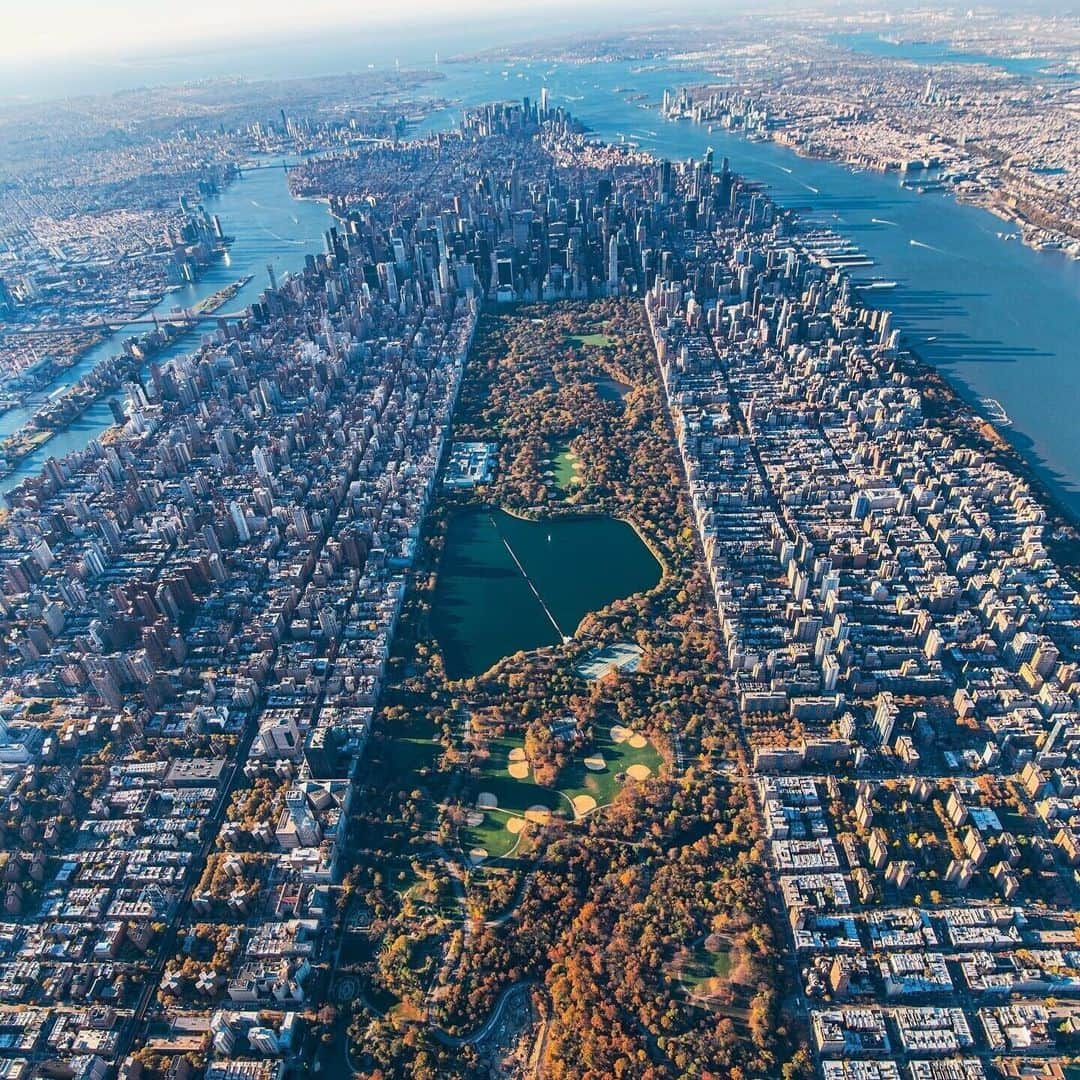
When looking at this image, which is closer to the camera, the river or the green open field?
the green open field

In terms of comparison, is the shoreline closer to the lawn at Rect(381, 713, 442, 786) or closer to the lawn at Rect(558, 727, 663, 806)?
the lawn at Rect(558, 727, 663, 806)

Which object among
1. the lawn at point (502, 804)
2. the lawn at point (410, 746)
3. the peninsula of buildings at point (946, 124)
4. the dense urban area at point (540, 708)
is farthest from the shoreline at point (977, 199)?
the lawn at point (410, 746)

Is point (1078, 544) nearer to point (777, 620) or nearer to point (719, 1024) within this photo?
point (777, 620)

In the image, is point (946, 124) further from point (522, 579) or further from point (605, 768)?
point (605, 768)

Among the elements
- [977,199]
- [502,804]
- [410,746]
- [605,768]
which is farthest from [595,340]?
[977,199]

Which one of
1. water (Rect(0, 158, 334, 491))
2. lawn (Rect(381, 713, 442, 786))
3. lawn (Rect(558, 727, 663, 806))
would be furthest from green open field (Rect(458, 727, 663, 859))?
water (Rect(0, 158, 334, 491))

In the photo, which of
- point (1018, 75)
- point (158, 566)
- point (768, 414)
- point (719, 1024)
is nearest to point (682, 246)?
point (768, 414)

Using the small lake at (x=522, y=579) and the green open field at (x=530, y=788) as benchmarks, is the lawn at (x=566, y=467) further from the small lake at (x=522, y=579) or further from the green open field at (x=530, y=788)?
the green open field at (x=530, y=788)
